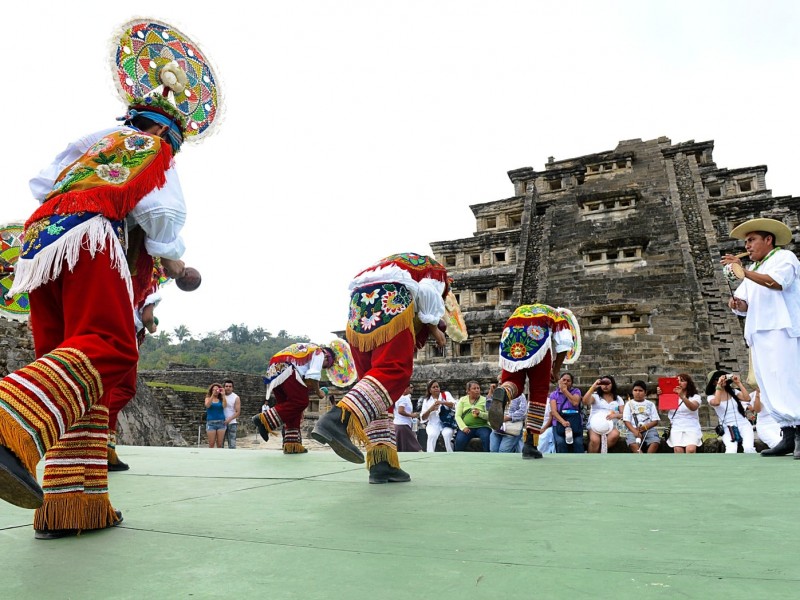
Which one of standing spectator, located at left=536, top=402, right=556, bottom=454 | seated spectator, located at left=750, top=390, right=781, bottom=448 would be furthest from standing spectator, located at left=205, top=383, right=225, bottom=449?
seated spectator, located at left=750, top=390, right=781, bottom=448

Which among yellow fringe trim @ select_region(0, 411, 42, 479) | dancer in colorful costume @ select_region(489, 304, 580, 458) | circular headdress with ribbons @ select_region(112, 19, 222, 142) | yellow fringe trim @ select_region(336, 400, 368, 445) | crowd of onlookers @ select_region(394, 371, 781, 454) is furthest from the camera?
crowd of onlookers @ select_region(394, 371, 781, 454)

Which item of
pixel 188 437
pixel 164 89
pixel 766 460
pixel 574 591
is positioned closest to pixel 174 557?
pixel 574 591

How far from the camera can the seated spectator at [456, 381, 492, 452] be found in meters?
8.70

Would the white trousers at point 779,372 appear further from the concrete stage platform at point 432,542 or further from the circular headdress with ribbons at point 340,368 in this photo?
the circular headdress with ribbons at point 340,368

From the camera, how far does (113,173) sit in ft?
7.55

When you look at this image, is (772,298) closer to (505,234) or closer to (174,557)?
(174,557)

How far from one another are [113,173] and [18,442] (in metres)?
1.07

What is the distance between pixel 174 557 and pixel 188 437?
18.8 meters

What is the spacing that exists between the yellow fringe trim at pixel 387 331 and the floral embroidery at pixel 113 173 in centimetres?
177

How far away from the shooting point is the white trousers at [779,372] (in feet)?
14.9

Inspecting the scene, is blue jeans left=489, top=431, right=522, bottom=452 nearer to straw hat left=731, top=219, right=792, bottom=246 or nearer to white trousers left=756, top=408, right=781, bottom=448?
white trousers left=756, top=408, right=781, bottom=448

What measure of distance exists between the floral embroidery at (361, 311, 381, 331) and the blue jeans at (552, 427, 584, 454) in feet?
16.2

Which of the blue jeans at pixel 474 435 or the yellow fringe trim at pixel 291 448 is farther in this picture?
the blue jeans at pixel 474 435

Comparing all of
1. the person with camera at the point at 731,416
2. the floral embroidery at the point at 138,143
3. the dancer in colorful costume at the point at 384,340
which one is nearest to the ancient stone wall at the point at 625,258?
the person with camera at the point at 731,416
